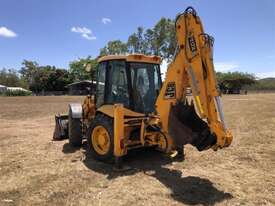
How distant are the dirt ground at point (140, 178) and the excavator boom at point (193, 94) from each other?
0.81 meters

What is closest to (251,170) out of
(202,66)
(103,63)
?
(202,66)

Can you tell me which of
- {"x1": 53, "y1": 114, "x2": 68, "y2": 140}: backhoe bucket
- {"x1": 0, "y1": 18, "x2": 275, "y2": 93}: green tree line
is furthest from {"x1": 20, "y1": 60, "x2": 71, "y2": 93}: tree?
{"x1": 53, "y1": 114, "x2": 68, "y2": 140}: backhoe bucket

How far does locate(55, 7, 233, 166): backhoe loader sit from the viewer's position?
6246 mm

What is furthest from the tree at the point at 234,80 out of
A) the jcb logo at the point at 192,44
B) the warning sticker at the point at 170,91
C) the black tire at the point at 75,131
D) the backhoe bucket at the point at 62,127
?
the jcb logo at the point at 192,44

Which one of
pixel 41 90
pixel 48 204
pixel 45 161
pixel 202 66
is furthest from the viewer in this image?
pixel 41 90

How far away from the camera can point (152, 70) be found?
8359 mm

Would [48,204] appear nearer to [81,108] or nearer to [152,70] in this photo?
[152,70]

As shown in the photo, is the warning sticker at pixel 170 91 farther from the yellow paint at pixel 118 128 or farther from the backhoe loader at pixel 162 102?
the yellow paint at pixel 118 128

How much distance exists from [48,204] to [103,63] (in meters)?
3.93

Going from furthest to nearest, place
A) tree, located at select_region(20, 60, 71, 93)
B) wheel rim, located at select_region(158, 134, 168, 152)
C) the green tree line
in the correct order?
tree, located at select_region(20, 60, 71, 93)
the green tree line
wheel rim, located at select_region(158, 134, 168, 152)

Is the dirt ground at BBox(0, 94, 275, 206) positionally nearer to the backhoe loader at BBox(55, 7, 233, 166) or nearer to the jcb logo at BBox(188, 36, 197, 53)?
the backhoe loader at BBox(55, 7, 233, 166)

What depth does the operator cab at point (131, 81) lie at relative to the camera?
788cm

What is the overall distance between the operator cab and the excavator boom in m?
1.02

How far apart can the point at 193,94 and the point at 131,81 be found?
6.17 ft
